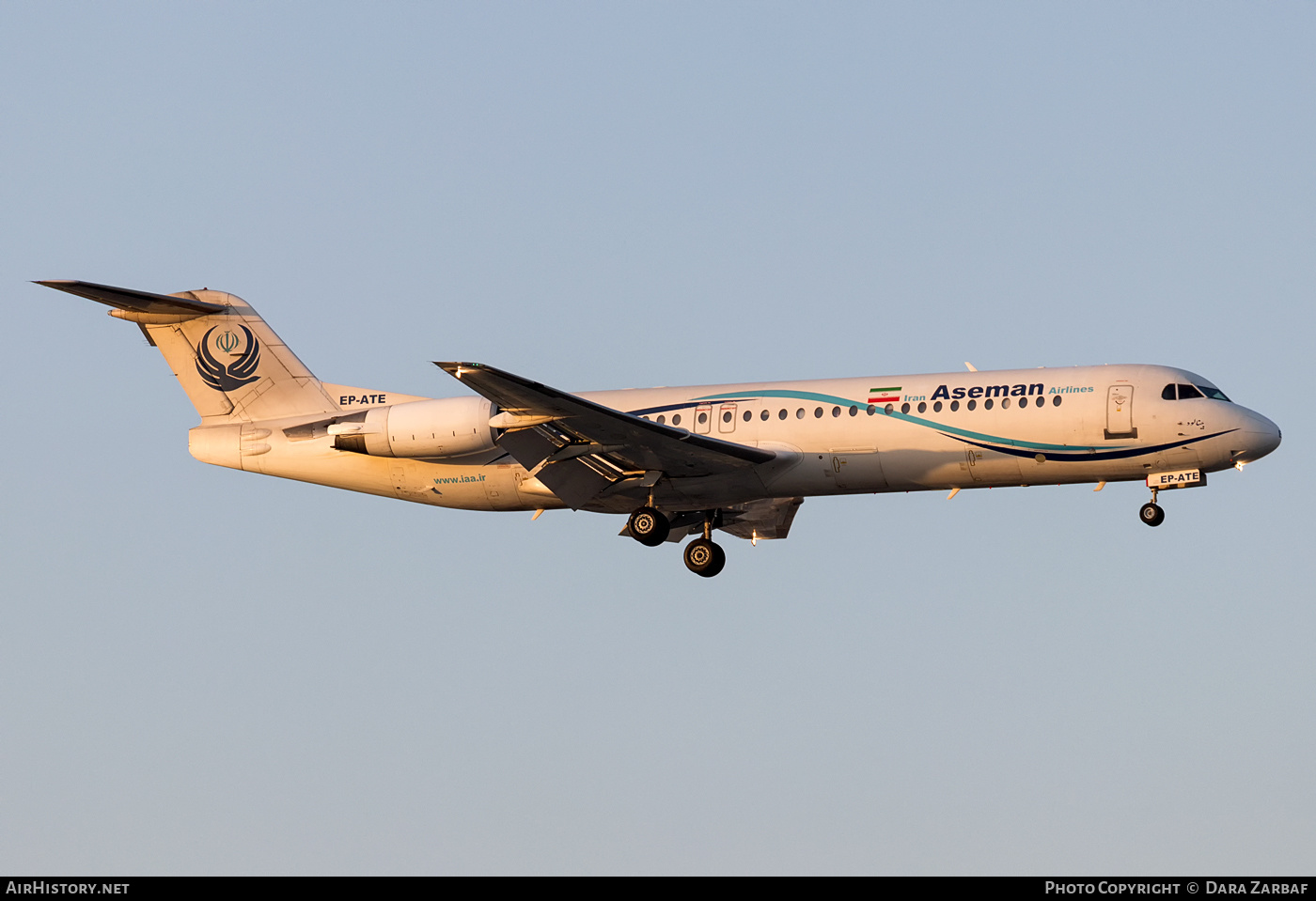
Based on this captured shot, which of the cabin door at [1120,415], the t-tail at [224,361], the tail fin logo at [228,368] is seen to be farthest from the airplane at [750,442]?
the tail fin logo at [228,368]

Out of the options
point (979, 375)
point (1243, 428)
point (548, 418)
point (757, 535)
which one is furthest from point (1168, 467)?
point (548, 418)

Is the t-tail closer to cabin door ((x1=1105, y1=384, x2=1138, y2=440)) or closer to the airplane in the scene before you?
the airplane

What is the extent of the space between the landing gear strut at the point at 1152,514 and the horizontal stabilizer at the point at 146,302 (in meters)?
18.9

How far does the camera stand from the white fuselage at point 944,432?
96.7 ft

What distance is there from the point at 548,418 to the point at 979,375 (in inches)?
321

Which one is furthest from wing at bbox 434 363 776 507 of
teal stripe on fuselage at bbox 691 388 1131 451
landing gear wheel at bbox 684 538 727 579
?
landing gear wheel at bbox 684 538 727 579

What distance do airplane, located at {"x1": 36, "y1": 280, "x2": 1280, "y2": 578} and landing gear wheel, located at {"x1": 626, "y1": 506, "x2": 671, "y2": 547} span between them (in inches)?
1.2

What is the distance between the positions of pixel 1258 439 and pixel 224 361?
20.3m

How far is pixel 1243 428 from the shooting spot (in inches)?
1158

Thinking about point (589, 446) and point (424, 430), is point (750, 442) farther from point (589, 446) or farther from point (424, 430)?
point (424, 430)

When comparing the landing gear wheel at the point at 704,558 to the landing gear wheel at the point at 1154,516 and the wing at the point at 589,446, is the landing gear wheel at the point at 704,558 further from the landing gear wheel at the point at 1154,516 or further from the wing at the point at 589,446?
the landing gear wheel at the point at 1154,516
